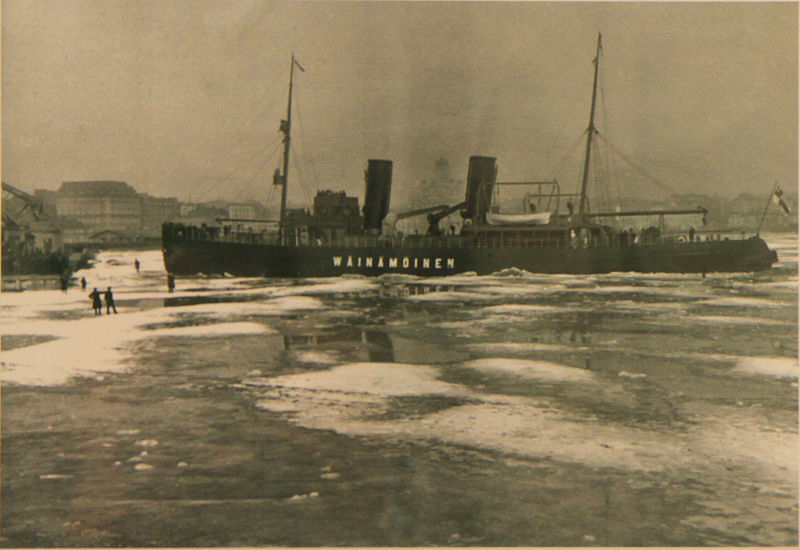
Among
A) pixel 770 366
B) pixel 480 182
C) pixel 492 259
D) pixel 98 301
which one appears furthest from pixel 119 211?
pixel 770 366

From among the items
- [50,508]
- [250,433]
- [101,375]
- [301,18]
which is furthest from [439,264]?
[50,508]

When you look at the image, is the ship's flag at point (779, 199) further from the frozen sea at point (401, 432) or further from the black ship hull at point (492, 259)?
the black ship hull at point (492, 259)

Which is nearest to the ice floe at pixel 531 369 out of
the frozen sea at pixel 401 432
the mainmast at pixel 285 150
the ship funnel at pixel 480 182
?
the frozen sea at pixel 401 432

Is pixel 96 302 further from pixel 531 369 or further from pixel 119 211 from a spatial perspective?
pixel 119 211

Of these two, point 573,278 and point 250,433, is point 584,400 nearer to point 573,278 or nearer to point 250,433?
point 250,433

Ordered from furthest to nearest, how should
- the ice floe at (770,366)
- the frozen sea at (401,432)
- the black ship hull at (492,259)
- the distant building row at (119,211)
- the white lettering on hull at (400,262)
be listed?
the white lettering on hull at (400,262) → the black ship hull at (492,259) → the distant building row at (119,211) → the ice floe at (770,366) → the frozen sea at (401,432)
